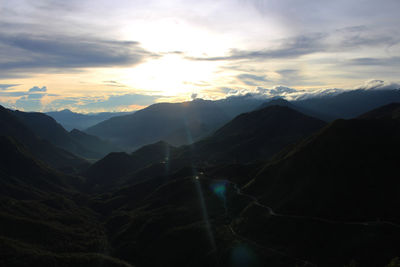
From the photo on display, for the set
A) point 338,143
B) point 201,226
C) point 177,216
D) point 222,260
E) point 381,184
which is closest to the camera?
point 222,260

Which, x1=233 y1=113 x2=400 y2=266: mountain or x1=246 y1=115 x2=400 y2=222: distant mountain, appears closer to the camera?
x1=233 y1=113 x2=400 y2=266: mountain

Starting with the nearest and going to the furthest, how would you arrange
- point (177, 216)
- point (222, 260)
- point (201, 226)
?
point (222, 260) < point (201, 226) < point (177, 216)

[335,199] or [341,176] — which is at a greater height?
[341,176]

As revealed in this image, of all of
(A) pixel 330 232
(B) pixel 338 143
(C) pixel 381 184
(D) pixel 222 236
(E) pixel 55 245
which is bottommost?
(E) pixel 55 245

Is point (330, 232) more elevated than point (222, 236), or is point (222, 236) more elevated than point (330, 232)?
point (330, 232)

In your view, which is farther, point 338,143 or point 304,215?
point 338,143

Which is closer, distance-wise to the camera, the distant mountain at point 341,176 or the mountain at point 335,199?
the mountain at point 335,199

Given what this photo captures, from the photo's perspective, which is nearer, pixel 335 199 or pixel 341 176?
pixel 335 199

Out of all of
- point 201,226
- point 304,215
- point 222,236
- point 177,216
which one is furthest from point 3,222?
point 304,215

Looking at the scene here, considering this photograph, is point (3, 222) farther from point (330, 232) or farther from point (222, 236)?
point (330, 232)
